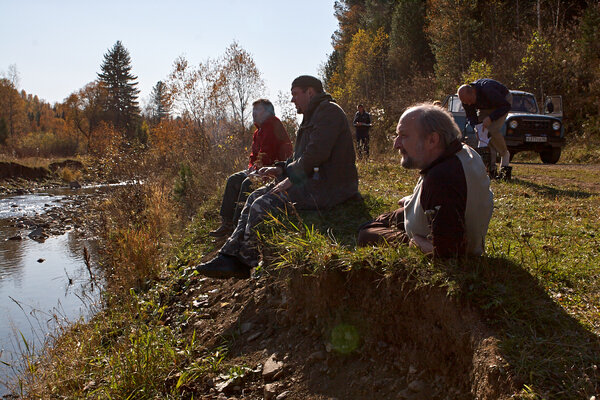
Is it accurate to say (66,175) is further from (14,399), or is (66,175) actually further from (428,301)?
(428,301)

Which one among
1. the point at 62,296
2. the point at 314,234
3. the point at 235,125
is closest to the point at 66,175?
the point at 235,125

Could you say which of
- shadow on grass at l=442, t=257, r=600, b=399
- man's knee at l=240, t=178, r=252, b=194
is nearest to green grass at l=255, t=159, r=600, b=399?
shadow on grass at l=442, t=257, r=600, b=399

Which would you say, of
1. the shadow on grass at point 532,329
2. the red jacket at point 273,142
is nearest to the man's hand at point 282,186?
the red jacket at point 273,142

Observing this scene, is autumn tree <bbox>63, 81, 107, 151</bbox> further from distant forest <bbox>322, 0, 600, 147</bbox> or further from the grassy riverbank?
the grassy riverbank

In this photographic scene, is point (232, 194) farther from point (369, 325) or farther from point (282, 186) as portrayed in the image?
point (369, 325)

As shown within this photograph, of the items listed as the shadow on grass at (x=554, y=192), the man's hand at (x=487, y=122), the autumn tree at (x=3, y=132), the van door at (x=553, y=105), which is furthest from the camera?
the autumn tree at (x=3, y=132)

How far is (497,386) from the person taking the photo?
213 cm

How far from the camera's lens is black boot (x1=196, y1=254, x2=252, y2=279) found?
13.4 ft

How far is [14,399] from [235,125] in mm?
13126

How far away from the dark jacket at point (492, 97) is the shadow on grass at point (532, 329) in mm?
5207

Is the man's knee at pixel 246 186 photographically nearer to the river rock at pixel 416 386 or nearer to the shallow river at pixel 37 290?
the shallow river at pixel 37 290

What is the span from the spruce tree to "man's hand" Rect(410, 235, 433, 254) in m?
62.7

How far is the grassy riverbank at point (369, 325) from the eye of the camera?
92.0 inches

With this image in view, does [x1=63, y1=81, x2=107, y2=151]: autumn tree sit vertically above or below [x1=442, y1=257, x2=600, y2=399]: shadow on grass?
above
